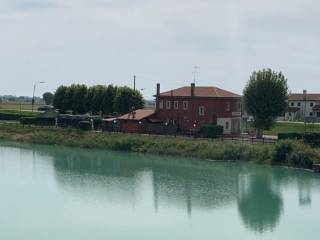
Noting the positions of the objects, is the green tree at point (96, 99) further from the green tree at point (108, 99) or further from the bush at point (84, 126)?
the bush at point (84, 126)

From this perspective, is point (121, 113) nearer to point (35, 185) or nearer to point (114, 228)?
point (35, 185)

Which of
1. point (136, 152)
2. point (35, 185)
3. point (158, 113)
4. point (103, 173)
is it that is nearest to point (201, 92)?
point (158, 113)

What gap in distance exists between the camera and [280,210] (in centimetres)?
3244

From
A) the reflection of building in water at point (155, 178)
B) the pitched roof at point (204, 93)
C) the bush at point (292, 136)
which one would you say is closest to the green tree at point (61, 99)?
the pitched roof at point (204, 93)

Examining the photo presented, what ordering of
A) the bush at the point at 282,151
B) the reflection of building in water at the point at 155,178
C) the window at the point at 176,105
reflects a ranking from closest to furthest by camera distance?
the reflection of building in water at the point at 155,178 → the bush at the point at 282,151 → the window at the point at 176,105

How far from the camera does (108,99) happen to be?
235 ft

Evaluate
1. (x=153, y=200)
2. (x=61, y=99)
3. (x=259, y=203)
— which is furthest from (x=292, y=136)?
(x=61, y=99)

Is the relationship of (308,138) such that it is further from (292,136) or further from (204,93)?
(204,93)

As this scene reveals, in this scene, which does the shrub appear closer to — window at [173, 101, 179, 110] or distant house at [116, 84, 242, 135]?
distant house at [116, 84, 242, 135]

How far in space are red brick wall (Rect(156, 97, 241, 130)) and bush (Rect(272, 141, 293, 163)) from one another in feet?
43.4

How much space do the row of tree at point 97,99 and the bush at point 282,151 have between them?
1030 inches

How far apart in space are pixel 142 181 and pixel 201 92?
2185cm

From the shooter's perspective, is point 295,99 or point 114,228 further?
point 295,99

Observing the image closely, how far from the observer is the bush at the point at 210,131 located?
54.4 metres
